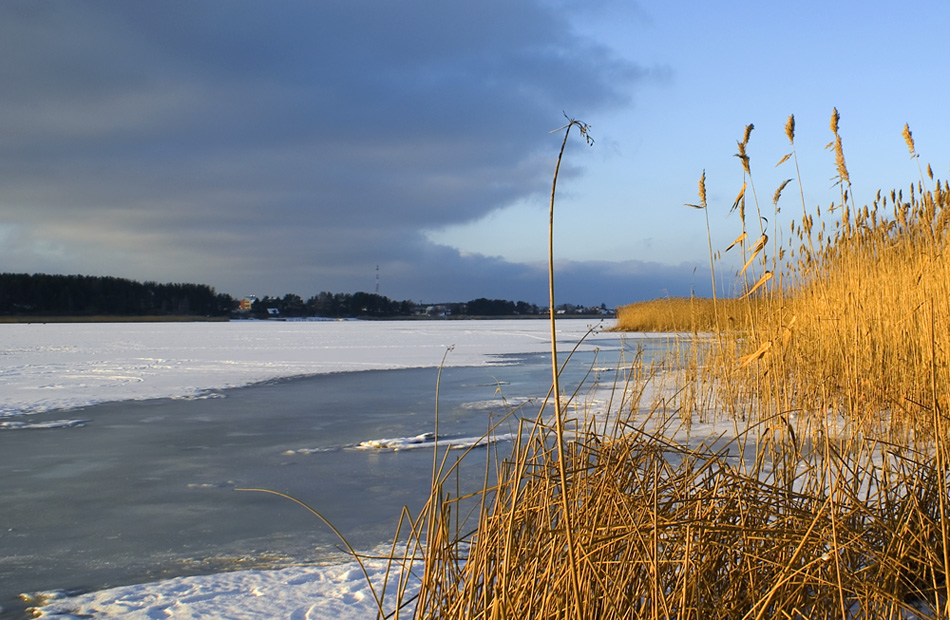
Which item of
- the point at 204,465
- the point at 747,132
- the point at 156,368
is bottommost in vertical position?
the point at 204,465

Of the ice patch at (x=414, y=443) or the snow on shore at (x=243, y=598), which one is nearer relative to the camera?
the snow on shore at (x=243, y=598)

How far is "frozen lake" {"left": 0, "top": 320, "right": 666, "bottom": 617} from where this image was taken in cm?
264

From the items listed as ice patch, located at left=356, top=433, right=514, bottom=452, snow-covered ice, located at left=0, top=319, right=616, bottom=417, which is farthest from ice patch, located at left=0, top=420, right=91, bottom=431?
ice patch, located at left=356, top=433, right=514, bottom=452

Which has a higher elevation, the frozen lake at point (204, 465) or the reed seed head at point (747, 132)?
the reed seed head at point (747, 132)

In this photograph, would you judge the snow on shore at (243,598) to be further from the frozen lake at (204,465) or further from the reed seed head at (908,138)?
the reed seed head at (908,138)

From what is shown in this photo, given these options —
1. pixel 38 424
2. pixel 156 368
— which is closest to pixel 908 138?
pixel 38 424

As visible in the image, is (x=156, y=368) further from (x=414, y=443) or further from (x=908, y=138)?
(x=908, y=138)

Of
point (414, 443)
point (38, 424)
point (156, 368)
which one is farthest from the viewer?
point (156, 368)

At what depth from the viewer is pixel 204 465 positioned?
421 centimetres

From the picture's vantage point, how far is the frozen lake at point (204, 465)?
2.64m

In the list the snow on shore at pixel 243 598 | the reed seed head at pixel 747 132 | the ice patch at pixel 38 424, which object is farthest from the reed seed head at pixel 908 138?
the ice patch at pixel 38 424

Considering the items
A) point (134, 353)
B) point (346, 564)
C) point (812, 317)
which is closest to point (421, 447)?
point (346, 564)

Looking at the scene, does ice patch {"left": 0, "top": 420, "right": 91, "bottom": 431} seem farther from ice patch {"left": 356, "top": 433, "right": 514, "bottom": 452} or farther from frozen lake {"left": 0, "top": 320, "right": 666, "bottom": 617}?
ice patch {"left": 356, "top": 433, "right": 514, "bottom": 452}

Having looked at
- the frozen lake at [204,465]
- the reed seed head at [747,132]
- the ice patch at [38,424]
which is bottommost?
the frozen lake at [204,465]
